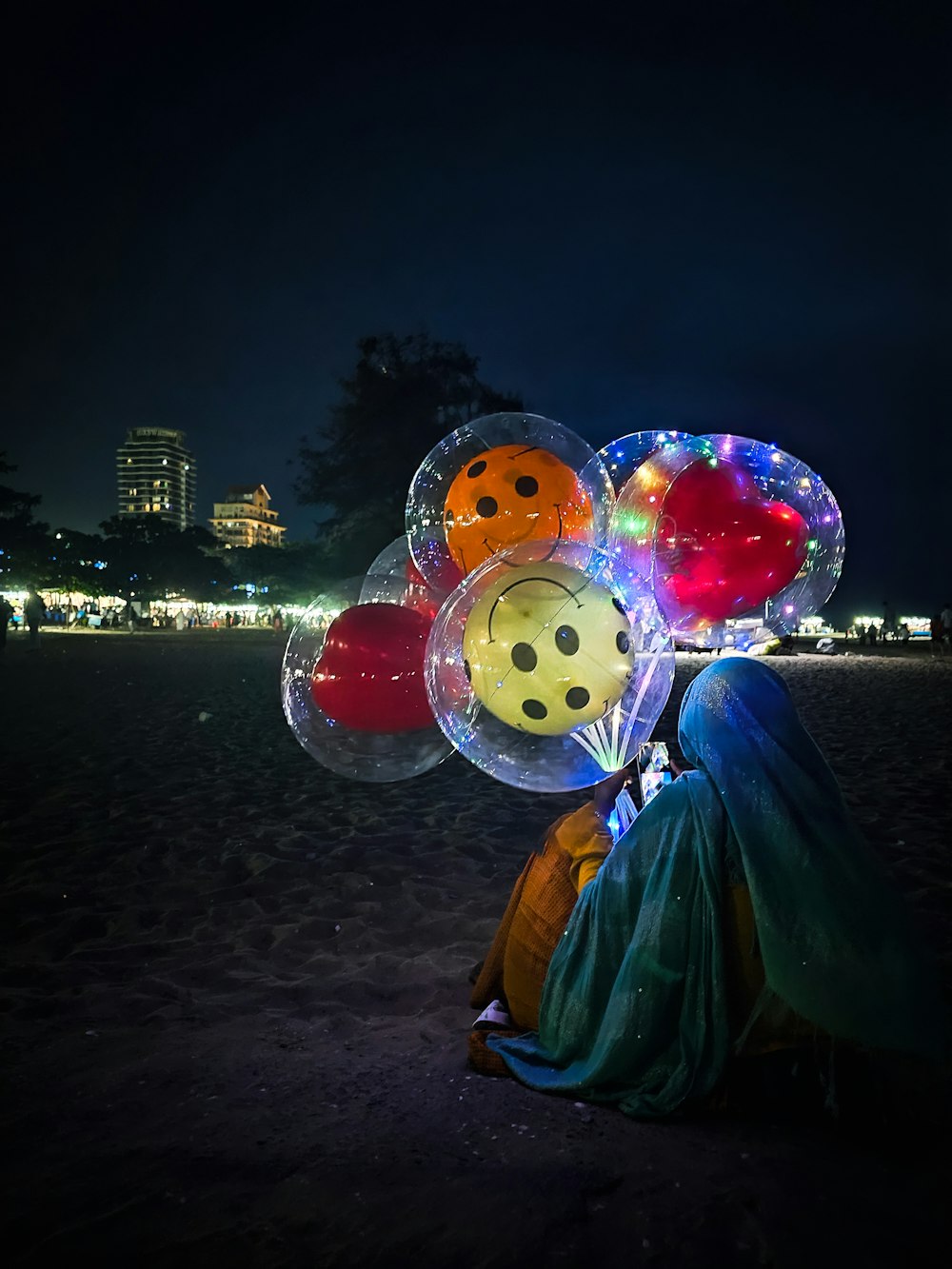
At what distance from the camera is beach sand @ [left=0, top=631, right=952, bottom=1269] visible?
→ 2084mm

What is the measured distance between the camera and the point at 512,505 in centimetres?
348

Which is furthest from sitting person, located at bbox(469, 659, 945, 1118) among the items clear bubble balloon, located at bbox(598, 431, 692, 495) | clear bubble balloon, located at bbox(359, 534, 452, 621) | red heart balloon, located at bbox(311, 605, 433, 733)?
clear bubble balloon, located at bbox(359, 534, 452, 621)

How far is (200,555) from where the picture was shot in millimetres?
70562

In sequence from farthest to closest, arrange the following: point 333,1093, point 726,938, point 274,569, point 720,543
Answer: point 274,569 → point 720,543 → point 333,1093 → point 726,938

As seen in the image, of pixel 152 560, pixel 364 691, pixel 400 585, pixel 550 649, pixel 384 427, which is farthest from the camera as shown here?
pixel 152 560

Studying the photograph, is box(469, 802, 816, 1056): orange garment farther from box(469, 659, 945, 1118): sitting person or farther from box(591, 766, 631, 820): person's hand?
box(469, 659, 945, 1118): sitting person

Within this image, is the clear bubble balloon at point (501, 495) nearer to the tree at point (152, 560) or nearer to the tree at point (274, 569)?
the tree at point (274, 569)

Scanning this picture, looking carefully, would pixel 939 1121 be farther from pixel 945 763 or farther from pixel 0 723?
pixel 0 723

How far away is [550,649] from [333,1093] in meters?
1.67

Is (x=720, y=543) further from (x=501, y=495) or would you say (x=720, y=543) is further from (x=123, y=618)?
(x=123, y=618)

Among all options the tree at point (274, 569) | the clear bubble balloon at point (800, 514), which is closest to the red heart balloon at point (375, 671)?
the clear bubble balloon at point (800, 514)

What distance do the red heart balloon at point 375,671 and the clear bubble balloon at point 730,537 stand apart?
39.1 inches

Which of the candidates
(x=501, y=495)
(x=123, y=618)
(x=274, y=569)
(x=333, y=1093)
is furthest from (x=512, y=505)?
(x=123, y=618)

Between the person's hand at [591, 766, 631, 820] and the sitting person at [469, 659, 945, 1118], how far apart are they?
24 centimetres
